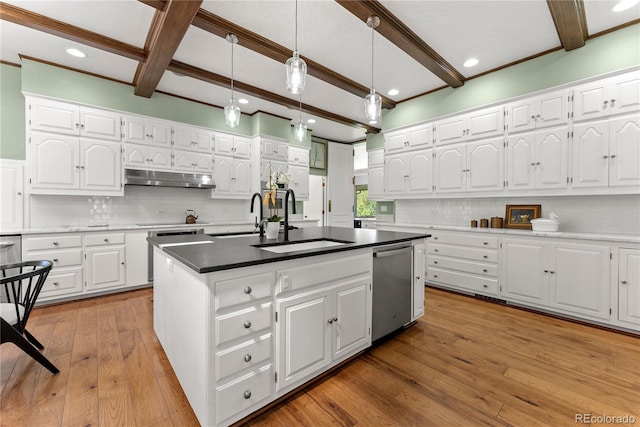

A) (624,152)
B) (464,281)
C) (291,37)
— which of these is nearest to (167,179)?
(291,37)

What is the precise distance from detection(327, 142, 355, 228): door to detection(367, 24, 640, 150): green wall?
2.61 metres

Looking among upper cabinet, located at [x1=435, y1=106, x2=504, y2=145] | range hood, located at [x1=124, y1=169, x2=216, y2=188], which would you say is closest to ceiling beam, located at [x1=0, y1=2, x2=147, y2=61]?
range hood, located at [x1=124, y1=169, x2=216, y2=188]

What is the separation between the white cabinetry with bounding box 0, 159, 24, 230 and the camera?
10.9 ft

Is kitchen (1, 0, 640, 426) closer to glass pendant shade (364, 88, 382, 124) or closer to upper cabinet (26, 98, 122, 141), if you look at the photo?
upper cabinet (26, 98, 122, 141)

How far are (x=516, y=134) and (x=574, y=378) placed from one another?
2.85 m

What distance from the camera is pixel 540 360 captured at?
2.08 m

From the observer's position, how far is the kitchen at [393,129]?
2.92 metres

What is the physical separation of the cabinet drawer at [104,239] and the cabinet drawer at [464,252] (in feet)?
14.8

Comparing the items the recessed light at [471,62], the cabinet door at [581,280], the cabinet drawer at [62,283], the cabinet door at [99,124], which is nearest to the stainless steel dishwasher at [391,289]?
the cabinet door at [581,280]

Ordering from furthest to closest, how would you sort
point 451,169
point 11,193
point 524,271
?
1. point 451,169
2. point 11,193
3. point 524,271

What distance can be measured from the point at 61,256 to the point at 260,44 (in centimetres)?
354

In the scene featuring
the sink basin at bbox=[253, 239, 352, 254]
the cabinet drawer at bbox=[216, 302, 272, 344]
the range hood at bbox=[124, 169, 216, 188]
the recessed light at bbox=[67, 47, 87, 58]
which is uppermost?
the recessed light at bbox=[67, 47, 87, 58]

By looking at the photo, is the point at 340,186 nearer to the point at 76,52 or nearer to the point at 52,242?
the point at 76,52

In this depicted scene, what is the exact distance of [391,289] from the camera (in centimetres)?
236
